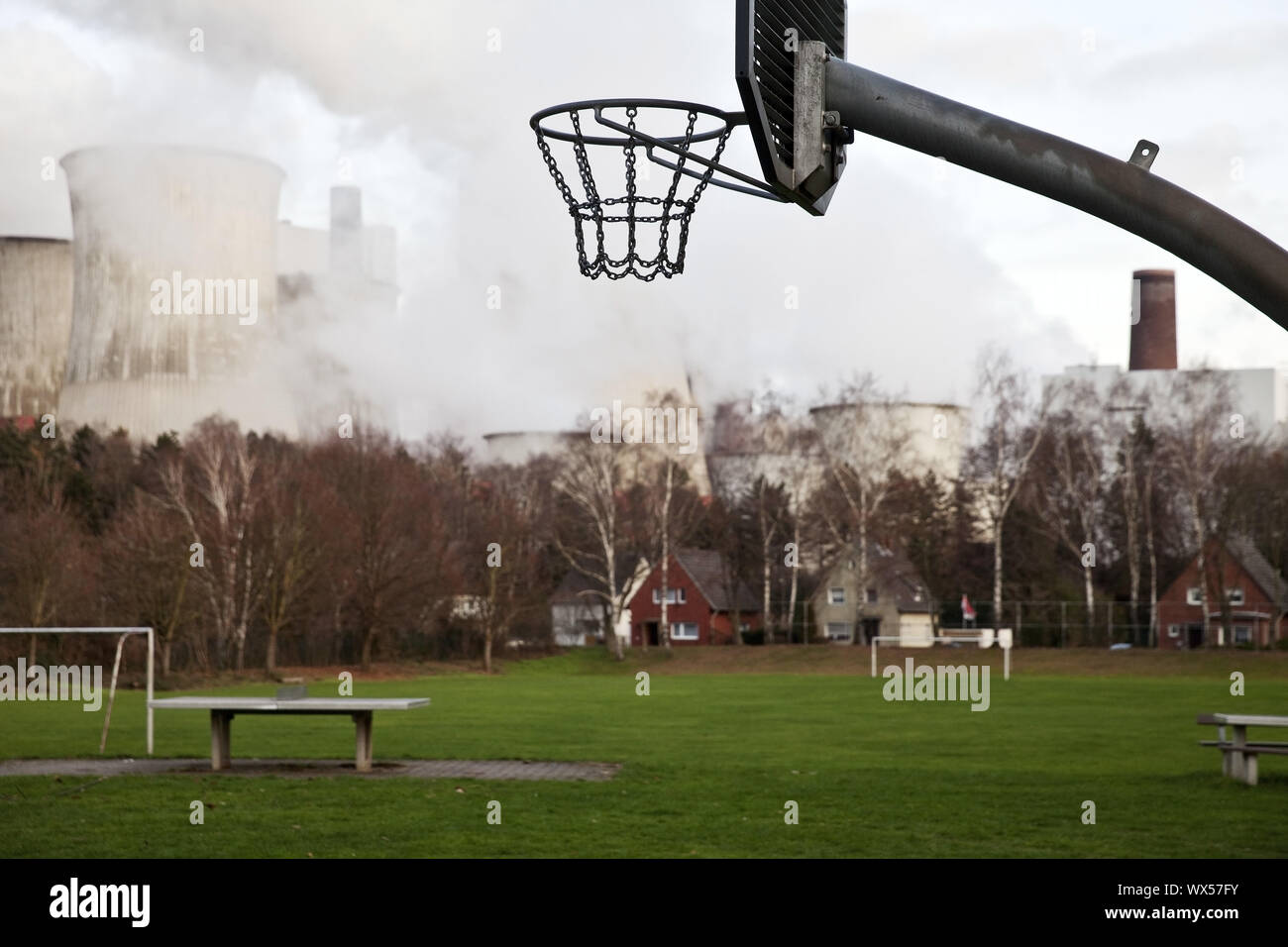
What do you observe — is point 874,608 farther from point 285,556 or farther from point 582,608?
point 285,556

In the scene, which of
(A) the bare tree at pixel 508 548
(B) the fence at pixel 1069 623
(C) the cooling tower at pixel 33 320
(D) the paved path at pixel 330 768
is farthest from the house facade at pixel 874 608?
(D) the paved path at pixel 330 768

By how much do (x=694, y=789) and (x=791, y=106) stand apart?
295 inches

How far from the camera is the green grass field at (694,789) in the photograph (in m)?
8.88

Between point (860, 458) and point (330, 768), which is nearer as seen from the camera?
point (330, 768)

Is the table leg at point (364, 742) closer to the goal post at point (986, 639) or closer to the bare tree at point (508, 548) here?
the goal post at point (986, 639)

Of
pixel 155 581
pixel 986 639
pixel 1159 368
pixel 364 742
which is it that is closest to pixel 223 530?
pixel 155 581

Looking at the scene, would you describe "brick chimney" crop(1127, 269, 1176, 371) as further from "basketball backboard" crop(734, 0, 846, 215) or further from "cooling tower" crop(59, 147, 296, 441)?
"basketball backboard" crop(734, 0, 846, 215)

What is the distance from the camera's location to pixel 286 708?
485 inches

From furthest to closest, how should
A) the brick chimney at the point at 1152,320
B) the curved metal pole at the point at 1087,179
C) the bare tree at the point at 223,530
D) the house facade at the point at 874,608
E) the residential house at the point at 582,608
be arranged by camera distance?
the brick chimney at the point at 1152,320 → the house facade at the point at 874,608 → the residential house at the point at 582,608 → the bare tree at the point at 223,530 → the curved metal pole at the point at 1087,179

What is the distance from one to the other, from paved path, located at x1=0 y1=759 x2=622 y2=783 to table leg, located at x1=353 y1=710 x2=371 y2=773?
4.0 inches

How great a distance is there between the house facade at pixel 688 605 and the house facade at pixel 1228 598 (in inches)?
603
